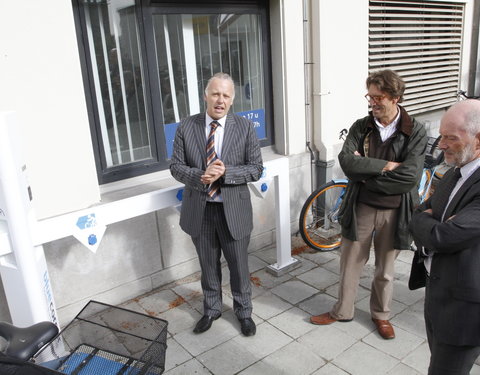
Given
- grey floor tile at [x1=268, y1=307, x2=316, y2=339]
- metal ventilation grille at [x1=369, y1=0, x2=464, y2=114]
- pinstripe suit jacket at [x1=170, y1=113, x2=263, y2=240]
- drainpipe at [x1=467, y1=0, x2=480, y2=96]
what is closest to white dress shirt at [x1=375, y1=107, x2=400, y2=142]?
pinstripe suit jacket at [x1=170, y1=113, x2=263, y2=240]

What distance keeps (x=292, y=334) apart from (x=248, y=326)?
354mm

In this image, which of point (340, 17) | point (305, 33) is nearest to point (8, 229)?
point (305, 33)

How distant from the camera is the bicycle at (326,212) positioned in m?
4.80

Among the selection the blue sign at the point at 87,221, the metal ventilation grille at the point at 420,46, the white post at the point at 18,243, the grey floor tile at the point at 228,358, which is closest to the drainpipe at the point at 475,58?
the metal ventilation grille at the point at 420,46

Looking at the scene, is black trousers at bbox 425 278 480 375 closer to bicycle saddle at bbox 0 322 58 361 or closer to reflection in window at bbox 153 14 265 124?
bicycle saddle at bbox 0 322 58 361

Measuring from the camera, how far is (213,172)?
294 centimetres

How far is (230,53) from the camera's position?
475 centimetres

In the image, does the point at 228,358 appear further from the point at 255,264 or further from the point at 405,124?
the point at 405,124

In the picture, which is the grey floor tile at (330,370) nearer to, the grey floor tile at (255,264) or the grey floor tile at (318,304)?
the grey floor tile at (318,304)

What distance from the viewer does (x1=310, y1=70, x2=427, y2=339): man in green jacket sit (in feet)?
9.56

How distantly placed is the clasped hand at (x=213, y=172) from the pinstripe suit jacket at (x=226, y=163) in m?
0.11

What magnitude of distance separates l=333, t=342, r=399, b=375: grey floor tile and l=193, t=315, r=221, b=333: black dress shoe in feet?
3.34

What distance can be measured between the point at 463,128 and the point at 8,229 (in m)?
2.49

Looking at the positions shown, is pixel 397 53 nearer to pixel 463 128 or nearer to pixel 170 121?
pixel 170 121
